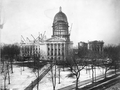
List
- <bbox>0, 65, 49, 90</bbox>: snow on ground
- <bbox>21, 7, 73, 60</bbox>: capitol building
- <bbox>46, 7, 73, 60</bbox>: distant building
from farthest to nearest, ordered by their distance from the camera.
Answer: <bbox>46, 7, 73, 60</bbox>: distant building → <bbox>21, 7, 73, 60</bbox>: capitol building → <bbox>0, 65, 49, 90</bbox>: snow on ground

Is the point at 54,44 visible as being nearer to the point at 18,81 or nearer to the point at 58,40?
the point at 58,40

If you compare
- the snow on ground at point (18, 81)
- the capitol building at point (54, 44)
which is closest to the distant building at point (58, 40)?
the capitol building at point (54, 44)

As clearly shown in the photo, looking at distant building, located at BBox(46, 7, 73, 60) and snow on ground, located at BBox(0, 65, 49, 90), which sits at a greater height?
distant building, located at BBox(46, 7, 73, 60)

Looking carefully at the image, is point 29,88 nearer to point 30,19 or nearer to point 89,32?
point 30,19

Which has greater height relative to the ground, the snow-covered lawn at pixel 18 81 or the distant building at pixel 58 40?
the distant building at pixel 58 40

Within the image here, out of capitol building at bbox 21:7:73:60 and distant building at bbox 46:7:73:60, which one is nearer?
capitol building at bbox 21:7:73:60

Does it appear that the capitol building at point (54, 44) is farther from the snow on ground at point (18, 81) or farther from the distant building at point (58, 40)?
the snow on ground at point (18, 81)

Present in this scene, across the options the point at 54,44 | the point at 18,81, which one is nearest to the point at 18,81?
the point at 18,81

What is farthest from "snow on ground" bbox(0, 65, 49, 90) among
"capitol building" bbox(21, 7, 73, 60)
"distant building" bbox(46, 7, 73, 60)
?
"distant building" bbox(46, 7, 73, 60)

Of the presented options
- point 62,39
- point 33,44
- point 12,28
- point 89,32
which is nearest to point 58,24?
point 62,39

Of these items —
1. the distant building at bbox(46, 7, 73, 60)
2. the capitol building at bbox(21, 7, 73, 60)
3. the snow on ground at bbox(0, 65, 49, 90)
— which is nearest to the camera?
the snow on ground at bbox(0, 65, 49, 90)

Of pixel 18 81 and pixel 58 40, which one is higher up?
pixel 58 40

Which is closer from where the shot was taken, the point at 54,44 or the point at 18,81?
the point at 18,81

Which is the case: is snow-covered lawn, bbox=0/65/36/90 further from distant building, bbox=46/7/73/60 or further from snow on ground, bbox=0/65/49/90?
distant building, bbox=46/7/73/60
